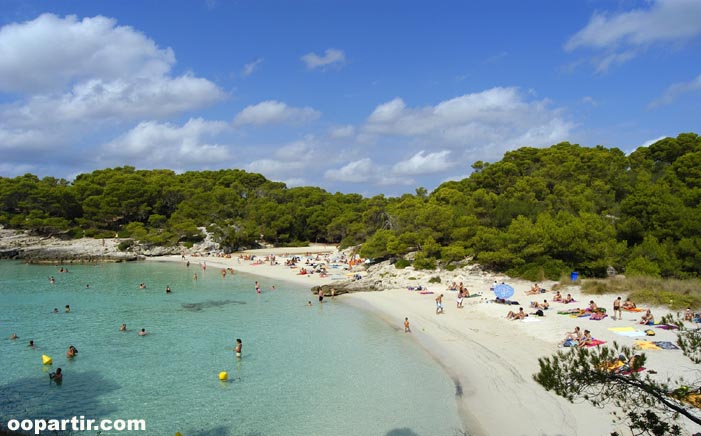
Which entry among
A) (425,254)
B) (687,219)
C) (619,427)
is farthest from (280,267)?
(619,427)

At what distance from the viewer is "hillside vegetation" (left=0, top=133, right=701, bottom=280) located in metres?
29.3

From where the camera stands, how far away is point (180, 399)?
45.2ft

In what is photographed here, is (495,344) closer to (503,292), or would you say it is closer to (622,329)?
(622,329)

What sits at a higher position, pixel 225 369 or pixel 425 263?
pixel 425 263

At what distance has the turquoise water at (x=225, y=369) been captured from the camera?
12367 mm

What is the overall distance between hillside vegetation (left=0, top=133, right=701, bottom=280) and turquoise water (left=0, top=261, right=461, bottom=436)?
12509mm

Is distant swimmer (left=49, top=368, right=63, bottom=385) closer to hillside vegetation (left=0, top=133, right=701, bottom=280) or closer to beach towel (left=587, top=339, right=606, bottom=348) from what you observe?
beach towel (left=587, top=339, right=606, bottom=348)

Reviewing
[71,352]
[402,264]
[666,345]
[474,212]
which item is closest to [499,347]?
[666,345]

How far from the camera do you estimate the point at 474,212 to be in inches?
1492

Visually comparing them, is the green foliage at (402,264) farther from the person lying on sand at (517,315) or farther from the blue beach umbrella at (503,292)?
the person lying on sand at (517,315)

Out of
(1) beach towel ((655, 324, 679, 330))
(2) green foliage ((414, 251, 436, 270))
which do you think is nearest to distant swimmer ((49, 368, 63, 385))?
(1) beach towel ((655, 324, 679, 330))

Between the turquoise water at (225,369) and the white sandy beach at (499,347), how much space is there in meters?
0.93

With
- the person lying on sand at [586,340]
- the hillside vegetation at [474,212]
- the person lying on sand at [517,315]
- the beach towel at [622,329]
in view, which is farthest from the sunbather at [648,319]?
the hillside vegetation at [474,212]

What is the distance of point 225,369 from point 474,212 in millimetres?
27079
